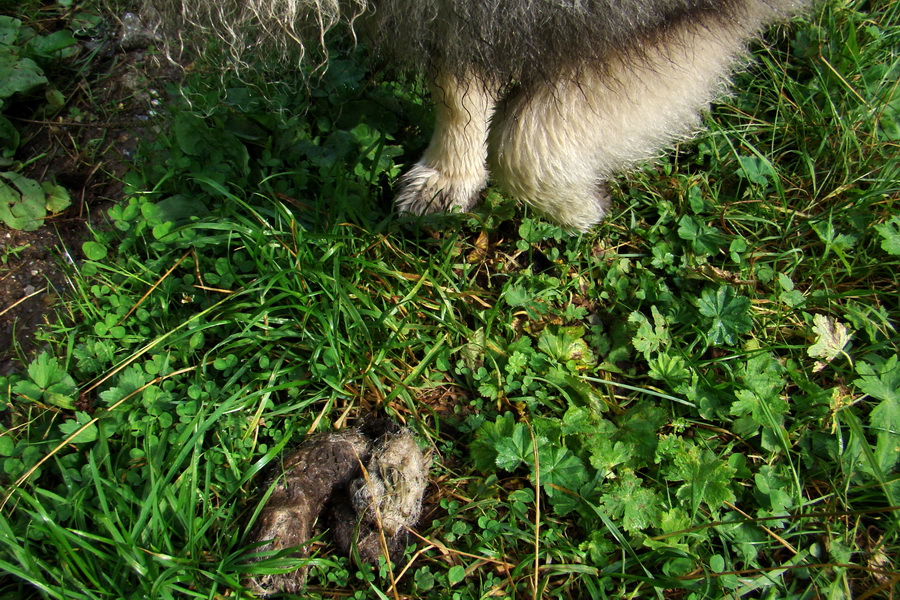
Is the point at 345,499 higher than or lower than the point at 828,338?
higher

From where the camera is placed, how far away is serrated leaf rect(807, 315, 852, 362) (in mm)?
1842

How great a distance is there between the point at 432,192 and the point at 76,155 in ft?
4.27

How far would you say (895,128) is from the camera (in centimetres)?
218

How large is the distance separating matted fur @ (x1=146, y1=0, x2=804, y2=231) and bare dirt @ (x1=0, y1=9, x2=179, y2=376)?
102cm

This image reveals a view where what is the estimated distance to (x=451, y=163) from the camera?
76.1 inches

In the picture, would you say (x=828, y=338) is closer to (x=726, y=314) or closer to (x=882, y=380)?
(x=882, y=380)

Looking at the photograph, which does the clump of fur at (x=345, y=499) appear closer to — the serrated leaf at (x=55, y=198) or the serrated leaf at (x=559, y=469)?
the serrated leaf at (x=559, y=469)

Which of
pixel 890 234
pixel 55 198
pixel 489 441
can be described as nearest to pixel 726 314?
pixel 890 234

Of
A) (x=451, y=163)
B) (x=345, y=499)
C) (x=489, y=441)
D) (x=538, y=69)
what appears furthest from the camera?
(x=451, y=163)

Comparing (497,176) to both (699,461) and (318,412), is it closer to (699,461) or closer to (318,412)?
(318,412)

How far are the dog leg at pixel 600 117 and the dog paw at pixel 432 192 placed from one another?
145 mm

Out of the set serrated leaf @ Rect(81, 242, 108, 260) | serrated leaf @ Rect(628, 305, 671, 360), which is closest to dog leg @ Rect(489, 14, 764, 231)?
serrated leaf @ Rect(628, 305, 671, 360)

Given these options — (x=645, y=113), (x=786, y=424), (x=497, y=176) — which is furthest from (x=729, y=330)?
(x=497, y=176)

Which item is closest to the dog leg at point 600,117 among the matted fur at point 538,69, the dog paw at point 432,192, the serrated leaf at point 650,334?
the matted fur at point 538,69
